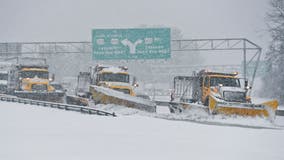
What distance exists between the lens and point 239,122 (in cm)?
1997

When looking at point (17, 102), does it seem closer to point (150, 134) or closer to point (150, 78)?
Result: point (150, 134)

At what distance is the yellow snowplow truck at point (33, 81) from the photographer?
30516mm

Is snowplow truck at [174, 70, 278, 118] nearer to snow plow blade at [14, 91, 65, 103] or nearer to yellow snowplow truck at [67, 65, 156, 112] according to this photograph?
yellow snowplow truck at [67, 65, 156, 112]

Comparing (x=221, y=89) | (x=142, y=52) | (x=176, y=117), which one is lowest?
(x=176, y=117)

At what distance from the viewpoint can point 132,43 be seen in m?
41.0

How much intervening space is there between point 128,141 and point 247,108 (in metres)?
9.07

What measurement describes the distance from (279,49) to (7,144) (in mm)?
32162

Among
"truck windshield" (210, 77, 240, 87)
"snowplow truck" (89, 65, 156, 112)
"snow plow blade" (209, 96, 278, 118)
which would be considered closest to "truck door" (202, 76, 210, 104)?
"truck windshield" (210, 77, 240, 87)

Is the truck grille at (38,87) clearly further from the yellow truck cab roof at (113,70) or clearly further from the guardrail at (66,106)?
the yellow truck cab roof at (113,70)

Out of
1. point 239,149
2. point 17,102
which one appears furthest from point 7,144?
point 17,102

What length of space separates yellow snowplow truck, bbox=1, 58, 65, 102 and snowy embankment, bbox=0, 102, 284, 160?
11968mm

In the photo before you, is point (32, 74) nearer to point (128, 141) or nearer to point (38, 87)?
point (38, 87)

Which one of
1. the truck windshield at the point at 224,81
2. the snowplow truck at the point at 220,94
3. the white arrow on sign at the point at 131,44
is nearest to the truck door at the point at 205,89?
the snowplow truck at the point at 220,94

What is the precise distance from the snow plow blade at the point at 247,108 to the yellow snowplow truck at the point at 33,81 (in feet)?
46.4
